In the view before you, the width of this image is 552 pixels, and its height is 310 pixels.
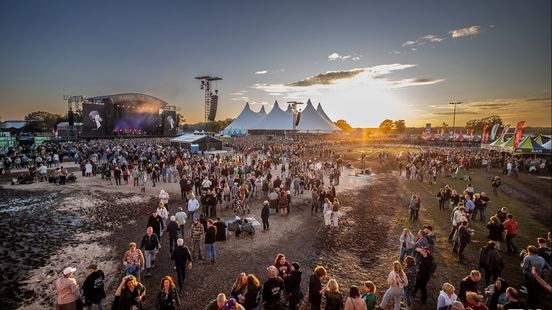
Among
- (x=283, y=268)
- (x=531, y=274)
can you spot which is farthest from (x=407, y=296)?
(x=531, y=274)

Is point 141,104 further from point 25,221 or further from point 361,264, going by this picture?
point 361,264

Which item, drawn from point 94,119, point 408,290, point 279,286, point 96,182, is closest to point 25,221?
point 96,182

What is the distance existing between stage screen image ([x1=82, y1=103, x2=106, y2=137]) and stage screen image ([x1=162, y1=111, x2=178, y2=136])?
40.8 ft

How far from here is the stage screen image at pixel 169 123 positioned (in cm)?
5676

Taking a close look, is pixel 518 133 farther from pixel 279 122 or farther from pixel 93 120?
pixel 93 120

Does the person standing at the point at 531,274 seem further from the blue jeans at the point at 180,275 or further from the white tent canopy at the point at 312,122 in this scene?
the white tent canopy at the point at 312,122

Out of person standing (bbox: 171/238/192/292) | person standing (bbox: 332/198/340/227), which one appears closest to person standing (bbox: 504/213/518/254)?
person standing (bbox: 332/198/340/227)

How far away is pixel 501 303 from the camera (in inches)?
195

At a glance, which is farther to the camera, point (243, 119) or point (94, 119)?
point (243, 119)

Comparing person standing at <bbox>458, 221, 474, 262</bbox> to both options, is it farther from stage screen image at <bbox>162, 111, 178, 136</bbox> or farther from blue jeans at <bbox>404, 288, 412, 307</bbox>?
stage screen image at <bbox>162, 111, 178, 136</bbox>

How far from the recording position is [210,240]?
7.16 m

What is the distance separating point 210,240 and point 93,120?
154 feet

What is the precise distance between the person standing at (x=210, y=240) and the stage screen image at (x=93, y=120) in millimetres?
46174

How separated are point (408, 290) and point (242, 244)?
4.99m
